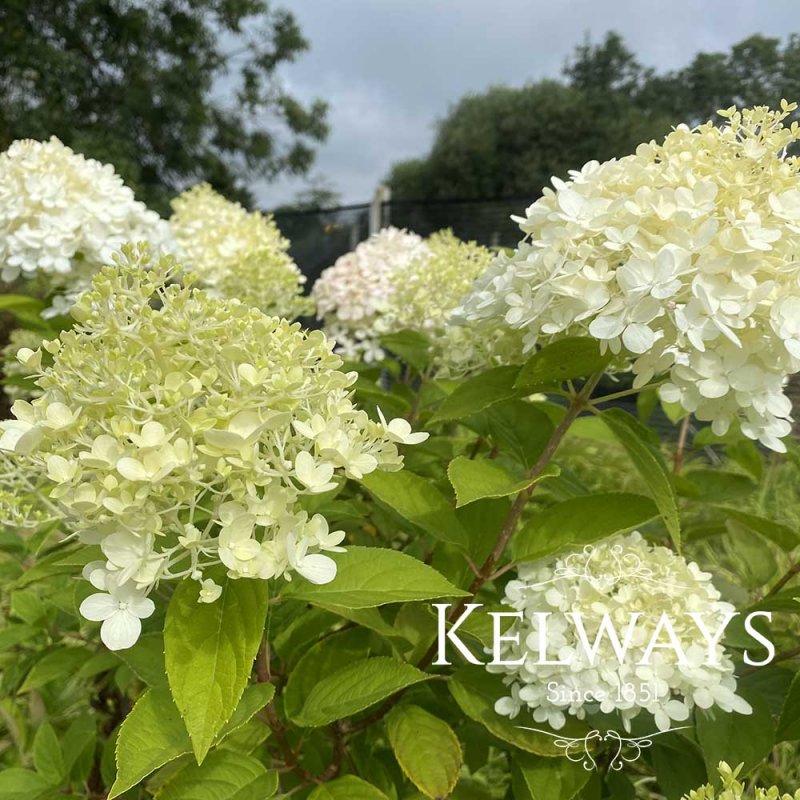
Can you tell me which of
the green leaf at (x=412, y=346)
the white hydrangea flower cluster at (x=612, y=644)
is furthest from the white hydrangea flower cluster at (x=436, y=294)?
the white hydrangea flower cluster at (x=612, y=644)

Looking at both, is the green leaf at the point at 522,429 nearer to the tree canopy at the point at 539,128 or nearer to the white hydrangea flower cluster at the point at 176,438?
the white hydrangea flower cluster at the point at 176,438

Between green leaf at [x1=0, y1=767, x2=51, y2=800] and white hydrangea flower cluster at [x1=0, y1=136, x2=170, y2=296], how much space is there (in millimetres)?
861

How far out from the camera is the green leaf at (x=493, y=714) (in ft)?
2.41

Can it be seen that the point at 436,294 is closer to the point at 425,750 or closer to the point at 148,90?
the point at 425,750

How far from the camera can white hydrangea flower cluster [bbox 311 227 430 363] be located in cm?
171

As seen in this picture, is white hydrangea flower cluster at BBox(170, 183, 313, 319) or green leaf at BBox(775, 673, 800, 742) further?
white hydrangea flower cluster at BBox(170, 183, 313, 319)

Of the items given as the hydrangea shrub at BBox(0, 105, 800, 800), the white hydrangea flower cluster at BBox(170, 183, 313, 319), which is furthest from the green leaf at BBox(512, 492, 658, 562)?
the white hydrangea flower cluster at BBox(170, 183, 313, 319)

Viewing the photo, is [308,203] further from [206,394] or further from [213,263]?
[206,394]

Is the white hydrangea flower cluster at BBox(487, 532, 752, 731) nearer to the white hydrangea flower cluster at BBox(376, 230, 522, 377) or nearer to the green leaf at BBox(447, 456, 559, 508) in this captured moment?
the green leaf at BBox(447, 456, 559, 508)

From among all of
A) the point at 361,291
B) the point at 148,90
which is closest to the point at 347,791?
the point at 361,291

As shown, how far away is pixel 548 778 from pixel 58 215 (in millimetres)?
1296

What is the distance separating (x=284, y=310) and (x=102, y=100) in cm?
1087

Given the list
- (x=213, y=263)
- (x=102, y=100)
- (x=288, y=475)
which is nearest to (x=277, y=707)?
(x=288, y=475)

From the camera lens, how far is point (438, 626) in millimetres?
793
